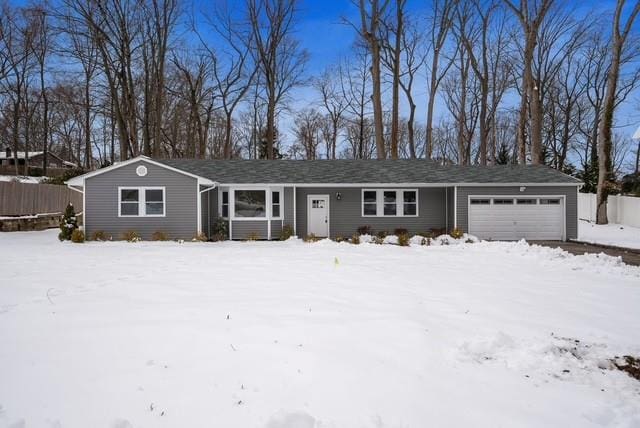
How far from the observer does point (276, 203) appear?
15.6 meters

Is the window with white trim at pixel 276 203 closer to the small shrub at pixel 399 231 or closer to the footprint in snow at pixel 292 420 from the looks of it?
the small shrub at pixel 399 231

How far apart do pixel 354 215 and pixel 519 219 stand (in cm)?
651

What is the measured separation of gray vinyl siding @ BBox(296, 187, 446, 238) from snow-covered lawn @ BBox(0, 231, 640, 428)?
26.3ft

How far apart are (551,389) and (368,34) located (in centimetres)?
A: 2206

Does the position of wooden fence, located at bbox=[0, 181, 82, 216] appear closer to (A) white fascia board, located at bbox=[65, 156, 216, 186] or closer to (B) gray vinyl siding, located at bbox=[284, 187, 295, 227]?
(A) white fascia board, located at bbox=[65, 156, 216, 186]

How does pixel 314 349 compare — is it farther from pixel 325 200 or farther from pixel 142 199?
pixel 142 199

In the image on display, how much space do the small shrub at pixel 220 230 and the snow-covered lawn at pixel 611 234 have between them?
1363 cm

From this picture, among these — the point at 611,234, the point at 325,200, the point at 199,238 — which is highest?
the point at 325,200

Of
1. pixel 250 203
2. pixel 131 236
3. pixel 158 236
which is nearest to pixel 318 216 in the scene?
pixel 250 203

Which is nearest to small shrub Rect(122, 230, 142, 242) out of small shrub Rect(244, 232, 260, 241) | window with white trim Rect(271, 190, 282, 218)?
small shrub Rect(244, 232, 260, 241)

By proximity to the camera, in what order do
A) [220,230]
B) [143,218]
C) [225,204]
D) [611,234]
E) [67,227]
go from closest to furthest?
1. [67,227]
2. [143,218]
3. [220,230]
4. [225,204]
5. [611,234]

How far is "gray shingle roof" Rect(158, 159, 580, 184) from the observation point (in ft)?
50.3

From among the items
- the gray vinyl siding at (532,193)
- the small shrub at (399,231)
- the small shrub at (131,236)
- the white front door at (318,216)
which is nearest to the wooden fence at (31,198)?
the small shrub at (131,236)

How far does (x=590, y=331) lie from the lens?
14.9ft
